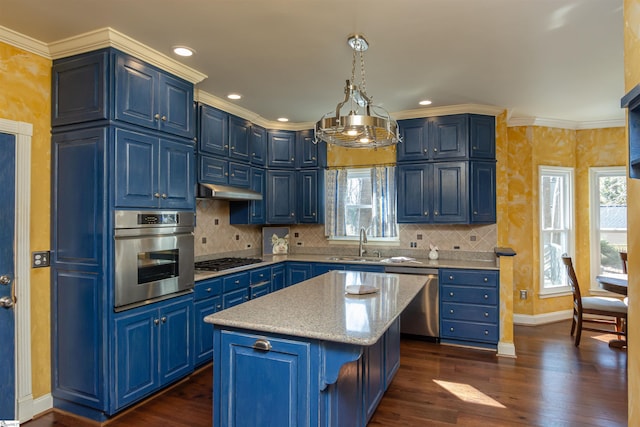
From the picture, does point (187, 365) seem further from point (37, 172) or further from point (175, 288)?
point (37, 172)

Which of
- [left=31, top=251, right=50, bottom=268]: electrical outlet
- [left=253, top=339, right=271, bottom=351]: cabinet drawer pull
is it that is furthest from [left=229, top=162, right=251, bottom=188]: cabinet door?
[left=253, top=339, right=271, bottom=351]: cabinet drawer pull

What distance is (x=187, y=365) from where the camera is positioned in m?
3.14

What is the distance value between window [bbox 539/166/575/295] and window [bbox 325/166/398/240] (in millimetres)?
2157

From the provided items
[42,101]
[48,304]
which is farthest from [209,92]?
[48,304]

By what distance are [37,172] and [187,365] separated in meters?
1.90

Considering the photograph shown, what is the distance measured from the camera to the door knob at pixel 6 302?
7.91 feet

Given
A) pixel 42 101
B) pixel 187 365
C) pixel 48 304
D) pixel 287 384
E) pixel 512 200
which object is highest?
pixel 42 101

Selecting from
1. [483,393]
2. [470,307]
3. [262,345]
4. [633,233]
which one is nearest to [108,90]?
[262,345]

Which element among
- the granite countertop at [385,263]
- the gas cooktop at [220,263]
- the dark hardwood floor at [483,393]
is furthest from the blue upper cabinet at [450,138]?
the gas cooktop at [220,263]

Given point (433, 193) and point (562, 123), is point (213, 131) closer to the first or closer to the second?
point (433, 193)

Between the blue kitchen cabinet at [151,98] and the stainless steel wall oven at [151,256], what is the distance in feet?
2.28

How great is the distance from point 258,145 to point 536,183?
148 inches

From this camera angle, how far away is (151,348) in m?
2.78

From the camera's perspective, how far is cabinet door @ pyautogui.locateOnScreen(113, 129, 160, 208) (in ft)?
8.39
